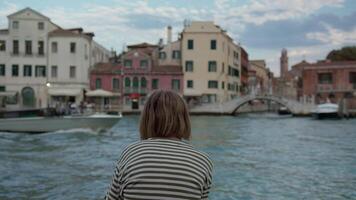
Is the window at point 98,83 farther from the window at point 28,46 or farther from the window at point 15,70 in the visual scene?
the window at point 15,70

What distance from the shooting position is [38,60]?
50938 millimetres

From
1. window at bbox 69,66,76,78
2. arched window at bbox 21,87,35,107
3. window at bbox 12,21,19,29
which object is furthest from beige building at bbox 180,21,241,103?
window at bbox 12,21,19,29

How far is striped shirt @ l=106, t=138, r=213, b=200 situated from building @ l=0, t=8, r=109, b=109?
4866cm

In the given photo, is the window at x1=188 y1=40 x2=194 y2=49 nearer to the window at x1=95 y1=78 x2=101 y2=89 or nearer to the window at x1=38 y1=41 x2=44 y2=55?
the window at x1=95 y1=78 x2=101 y2=89

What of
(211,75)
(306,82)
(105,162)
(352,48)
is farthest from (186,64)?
(105,162)

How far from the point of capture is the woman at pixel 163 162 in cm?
248

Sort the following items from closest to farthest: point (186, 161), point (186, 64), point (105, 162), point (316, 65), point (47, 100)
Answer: point (186, 161) → point (105, 162) → point (47, 100) → point (186, 64) → point (316, 65)

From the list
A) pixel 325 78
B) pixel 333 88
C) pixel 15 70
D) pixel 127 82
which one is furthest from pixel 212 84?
pixel 15 70

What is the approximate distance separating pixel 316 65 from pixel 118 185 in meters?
57.9

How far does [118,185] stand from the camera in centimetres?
255

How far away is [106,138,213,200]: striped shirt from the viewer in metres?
2.47

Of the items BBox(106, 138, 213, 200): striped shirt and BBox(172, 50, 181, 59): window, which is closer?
BBox(106, 138, 213, 200): striped shirt

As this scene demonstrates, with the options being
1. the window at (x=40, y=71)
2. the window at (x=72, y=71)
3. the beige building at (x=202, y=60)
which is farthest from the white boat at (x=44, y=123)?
the beige building at (x=202, y=60)

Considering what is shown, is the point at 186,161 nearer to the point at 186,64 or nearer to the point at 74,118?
the point at 74,118
